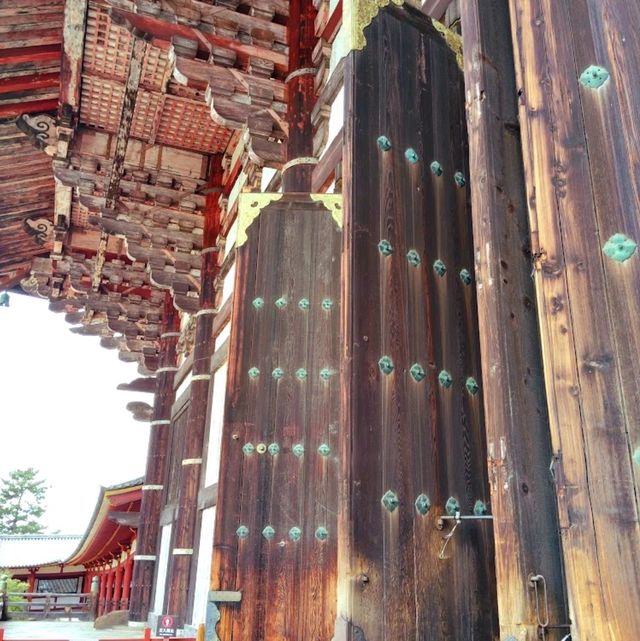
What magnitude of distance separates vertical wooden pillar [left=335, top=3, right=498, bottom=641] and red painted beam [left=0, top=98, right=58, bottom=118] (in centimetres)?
754

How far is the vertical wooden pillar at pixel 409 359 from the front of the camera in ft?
6.85

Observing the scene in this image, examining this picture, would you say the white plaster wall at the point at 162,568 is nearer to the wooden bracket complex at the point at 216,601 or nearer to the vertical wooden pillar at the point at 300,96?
the vertical wooden pillar at the point at 300,96

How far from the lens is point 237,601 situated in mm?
3613

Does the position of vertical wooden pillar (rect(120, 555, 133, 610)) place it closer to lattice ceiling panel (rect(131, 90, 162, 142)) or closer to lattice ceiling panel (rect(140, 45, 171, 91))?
lattice ceiling panel (rect(131, 90, 162, 142))

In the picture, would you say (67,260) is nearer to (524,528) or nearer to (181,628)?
(181,628)

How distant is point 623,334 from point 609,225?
0.24m

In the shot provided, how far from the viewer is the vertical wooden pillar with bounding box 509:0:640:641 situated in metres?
1.30

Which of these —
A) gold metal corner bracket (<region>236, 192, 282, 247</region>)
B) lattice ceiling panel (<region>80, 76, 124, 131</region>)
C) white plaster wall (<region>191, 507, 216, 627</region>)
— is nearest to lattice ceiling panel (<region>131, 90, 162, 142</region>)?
lattice ceiling panel (<region>80, 76, 124, 131</region>)

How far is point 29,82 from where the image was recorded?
8.53 meters

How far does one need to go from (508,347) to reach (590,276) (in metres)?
0.34

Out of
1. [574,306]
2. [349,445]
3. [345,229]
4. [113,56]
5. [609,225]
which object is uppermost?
[113,56]

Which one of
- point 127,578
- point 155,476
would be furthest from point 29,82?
point 127,578

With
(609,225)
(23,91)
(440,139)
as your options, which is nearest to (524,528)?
(609,225)

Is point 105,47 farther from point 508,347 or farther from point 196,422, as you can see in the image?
point 508,347
